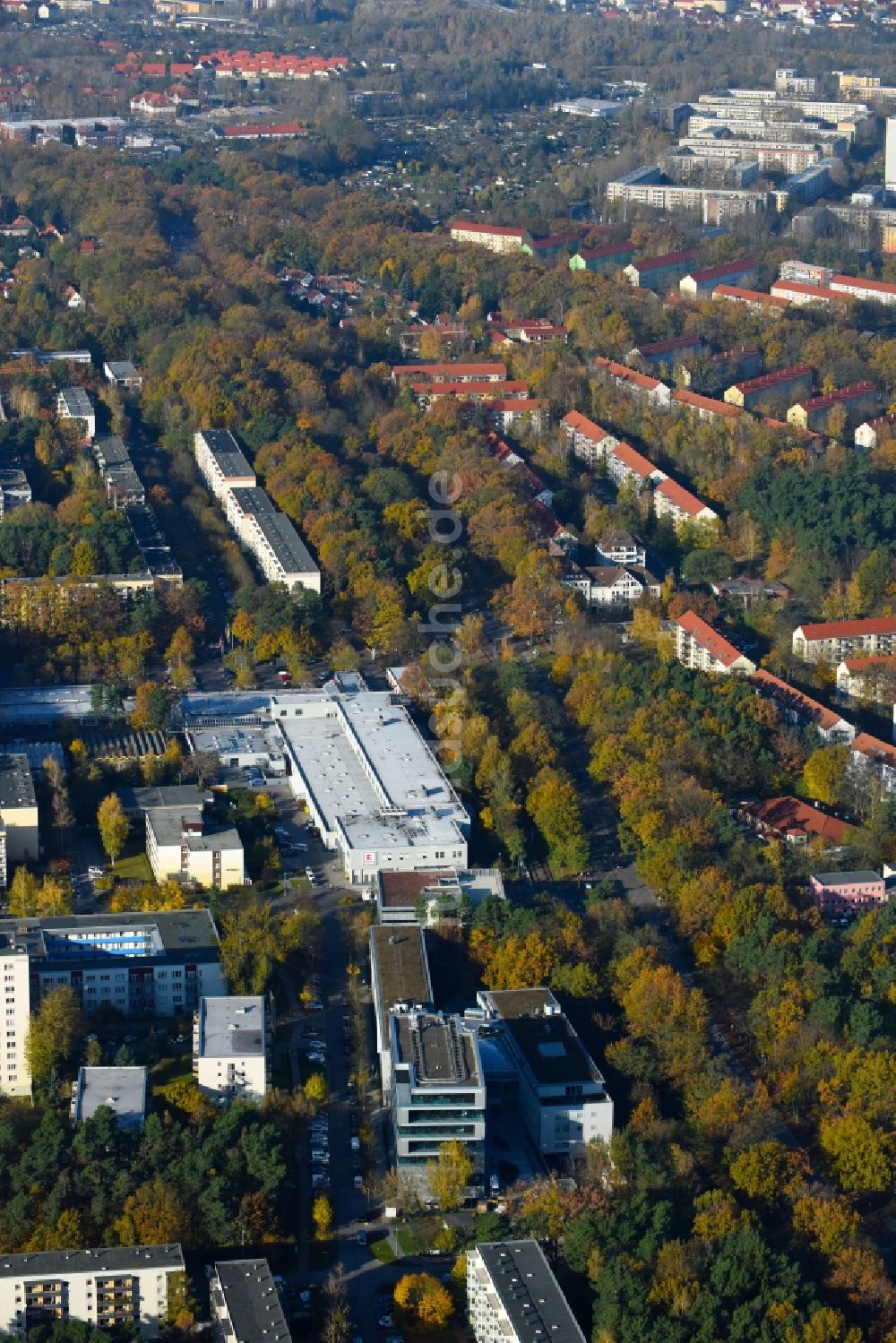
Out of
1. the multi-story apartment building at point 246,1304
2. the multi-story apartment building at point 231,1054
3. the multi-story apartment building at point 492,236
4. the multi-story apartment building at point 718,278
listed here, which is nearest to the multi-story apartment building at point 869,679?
the multi-story apartment building at point 231,1054

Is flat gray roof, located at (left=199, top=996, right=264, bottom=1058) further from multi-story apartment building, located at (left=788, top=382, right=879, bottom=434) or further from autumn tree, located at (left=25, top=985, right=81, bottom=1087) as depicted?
multi-story apartment building, located at (left=788, top=382, right=879, bottom=434)

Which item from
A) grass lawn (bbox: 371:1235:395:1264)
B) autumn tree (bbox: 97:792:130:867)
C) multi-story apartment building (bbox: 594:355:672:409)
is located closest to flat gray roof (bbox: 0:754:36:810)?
autumn tree (bbox: 97:792:130:867)

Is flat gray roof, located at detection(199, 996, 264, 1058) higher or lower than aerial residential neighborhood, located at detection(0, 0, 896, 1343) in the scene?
higher

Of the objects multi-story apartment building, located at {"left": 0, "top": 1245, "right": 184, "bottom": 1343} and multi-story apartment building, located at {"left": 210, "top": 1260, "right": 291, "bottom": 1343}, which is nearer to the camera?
multi-story apartment building, located at {"left": 210, "top": 1260, "right": 291, "bottom": 1343}

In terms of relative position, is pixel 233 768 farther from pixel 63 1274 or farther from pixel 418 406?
pixel 418 406

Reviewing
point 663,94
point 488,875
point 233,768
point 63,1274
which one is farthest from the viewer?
point 663,94

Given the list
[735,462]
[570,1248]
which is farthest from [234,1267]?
[735,462]

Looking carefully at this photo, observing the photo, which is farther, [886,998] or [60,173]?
[60,173]
